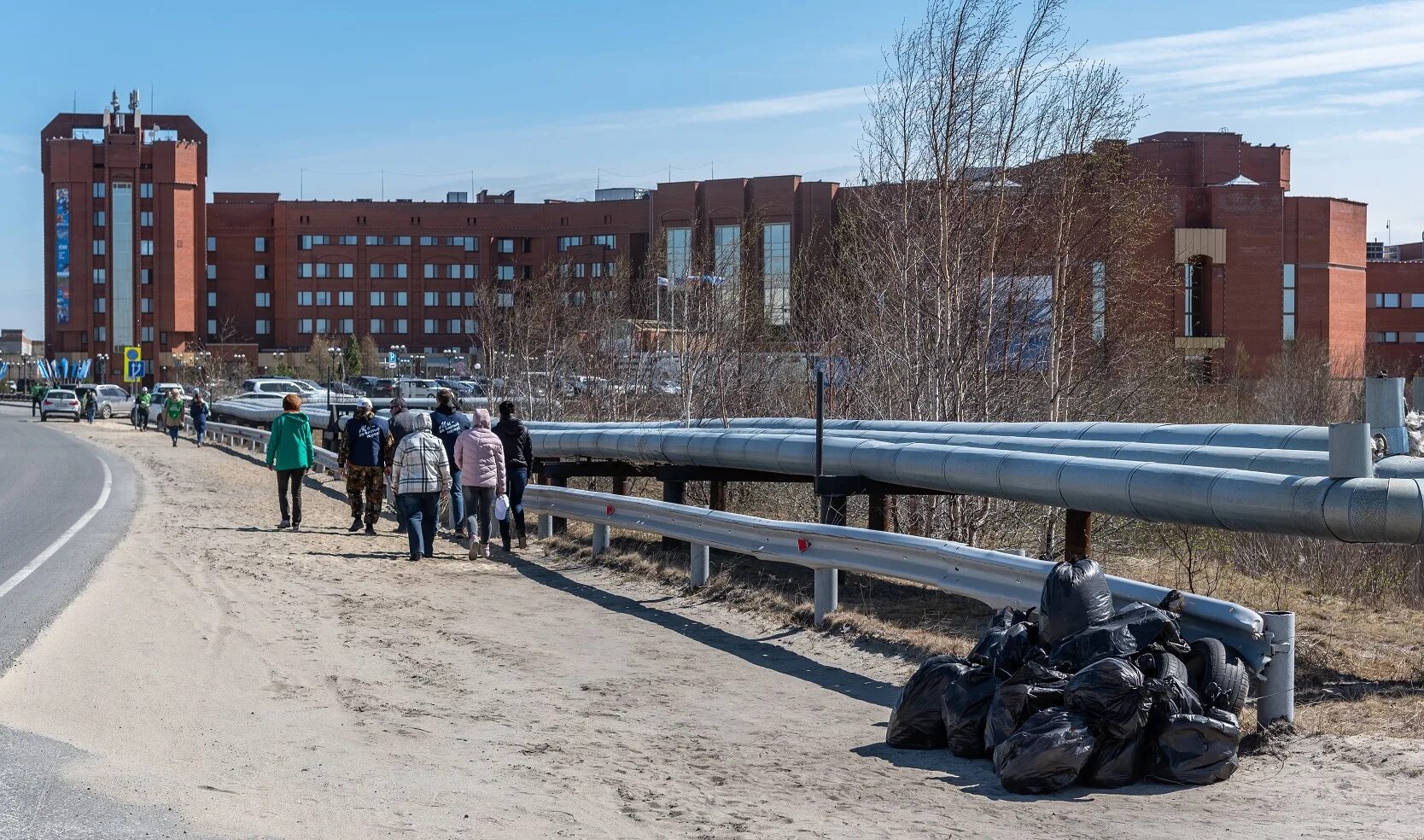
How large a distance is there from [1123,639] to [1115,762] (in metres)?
0.76

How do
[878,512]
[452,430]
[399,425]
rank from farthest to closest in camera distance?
[399,425], [452,430], [878,512]

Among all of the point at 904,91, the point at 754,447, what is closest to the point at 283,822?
the point at 754,447

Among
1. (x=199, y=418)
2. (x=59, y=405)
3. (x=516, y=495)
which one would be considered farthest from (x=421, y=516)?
(x=59, y=405)

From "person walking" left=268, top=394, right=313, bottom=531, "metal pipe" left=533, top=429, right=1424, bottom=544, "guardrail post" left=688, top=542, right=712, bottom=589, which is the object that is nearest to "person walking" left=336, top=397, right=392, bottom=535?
"person walking" left=268, top=394, right=313, bottom=531

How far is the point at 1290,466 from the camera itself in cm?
870

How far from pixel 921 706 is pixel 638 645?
3615mm

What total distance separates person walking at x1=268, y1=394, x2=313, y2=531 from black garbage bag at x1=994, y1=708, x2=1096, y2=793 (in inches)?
553

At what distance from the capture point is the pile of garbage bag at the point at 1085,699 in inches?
255

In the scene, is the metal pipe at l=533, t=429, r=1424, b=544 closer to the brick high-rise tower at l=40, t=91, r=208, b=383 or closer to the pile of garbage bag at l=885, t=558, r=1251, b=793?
the pile of garbage bag at l=885, t=558, r=1251, b=793

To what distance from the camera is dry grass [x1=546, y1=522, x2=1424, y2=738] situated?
7531mm

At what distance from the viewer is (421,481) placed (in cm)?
1586

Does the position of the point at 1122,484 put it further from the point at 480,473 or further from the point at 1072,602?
the point at 480,473

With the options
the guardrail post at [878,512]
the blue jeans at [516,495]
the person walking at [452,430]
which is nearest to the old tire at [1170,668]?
the guardrail post at [878,512]

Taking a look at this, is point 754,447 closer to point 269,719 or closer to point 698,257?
point 269,719
